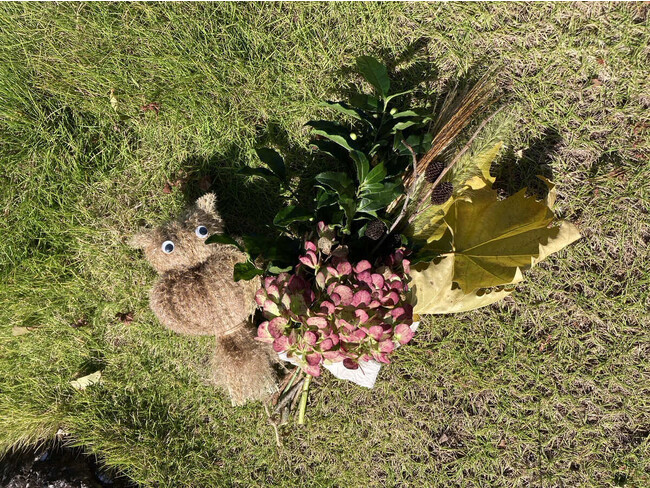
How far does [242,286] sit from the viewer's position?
5.95ft

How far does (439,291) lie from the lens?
5.28ft

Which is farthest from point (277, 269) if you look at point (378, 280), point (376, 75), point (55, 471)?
point (55, 471)

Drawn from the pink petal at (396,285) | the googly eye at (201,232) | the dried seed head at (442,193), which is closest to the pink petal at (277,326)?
the pink petal at (396,285)

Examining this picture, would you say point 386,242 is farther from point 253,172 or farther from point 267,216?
point 267,216

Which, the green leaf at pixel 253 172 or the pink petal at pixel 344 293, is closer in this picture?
the pink petal at pixel 344 293

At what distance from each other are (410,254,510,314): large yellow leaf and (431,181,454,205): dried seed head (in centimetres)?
21

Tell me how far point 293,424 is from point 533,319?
1.38 m

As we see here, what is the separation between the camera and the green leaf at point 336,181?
1607mm

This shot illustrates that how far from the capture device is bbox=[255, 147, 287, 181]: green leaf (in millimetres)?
1854

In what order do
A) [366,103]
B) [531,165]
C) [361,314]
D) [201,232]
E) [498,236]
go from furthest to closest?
[531,165]
[366,103]
[201,232]
[498,236]
[361,314]

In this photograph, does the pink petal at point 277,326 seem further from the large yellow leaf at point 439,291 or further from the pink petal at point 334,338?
the large yellow leaf at point 439,291

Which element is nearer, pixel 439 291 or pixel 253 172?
pixel 439 291

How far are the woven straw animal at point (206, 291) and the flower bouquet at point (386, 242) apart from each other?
159mm

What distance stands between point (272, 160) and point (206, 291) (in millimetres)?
605
